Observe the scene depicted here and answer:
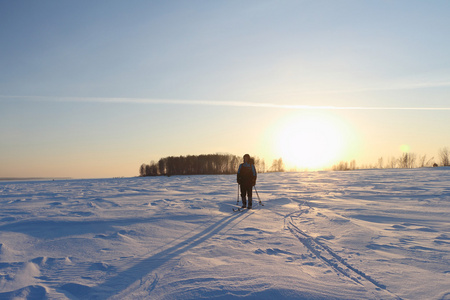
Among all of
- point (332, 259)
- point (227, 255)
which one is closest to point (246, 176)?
point (227, 255)

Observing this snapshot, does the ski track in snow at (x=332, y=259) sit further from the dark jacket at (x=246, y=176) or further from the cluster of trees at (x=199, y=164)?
the cluster of trees at (x=199, y=164)

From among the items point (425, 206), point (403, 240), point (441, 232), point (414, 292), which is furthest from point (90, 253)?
point (425, 206)

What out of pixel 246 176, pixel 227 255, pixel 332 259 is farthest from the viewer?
pixel 246 176

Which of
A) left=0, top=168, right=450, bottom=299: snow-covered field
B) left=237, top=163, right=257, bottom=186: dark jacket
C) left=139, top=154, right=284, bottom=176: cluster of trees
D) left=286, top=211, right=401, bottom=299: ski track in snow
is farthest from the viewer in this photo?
left=139, top=154, right=284, bottom=176: cluster of trees

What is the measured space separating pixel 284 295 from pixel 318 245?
8.08 ft

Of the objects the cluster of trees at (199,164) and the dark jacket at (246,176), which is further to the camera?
the cluster of trees at (199,164)

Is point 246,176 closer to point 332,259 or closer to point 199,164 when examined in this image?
point 332,259

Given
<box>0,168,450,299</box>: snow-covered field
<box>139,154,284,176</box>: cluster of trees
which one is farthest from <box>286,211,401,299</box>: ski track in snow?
<box>139,154,284,176</box>: cluster of trees

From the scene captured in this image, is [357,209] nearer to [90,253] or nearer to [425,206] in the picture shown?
[425,206]

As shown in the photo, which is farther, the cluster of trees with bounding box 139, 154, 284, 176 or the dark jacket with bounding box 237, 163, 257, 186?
the cluster of trees with bounding box 139, 154, 284, 176

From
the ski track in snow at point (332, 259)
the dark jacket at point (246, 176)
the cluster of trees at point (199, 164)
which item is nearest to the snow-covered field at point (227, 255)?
the ski track in snow at point (332, 259)

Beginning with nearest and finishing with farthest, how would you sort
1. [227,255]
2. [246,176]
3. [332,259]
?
1. [332,259]
2. [227,255]
3. [246,176]

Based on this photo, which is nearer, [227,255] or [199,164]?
[227,255]

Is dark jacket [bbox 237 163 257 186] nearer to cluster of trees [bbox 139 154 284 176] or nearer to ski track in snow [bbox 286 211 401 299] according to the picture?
ski track in snow [bbox 286 211 401 299]
